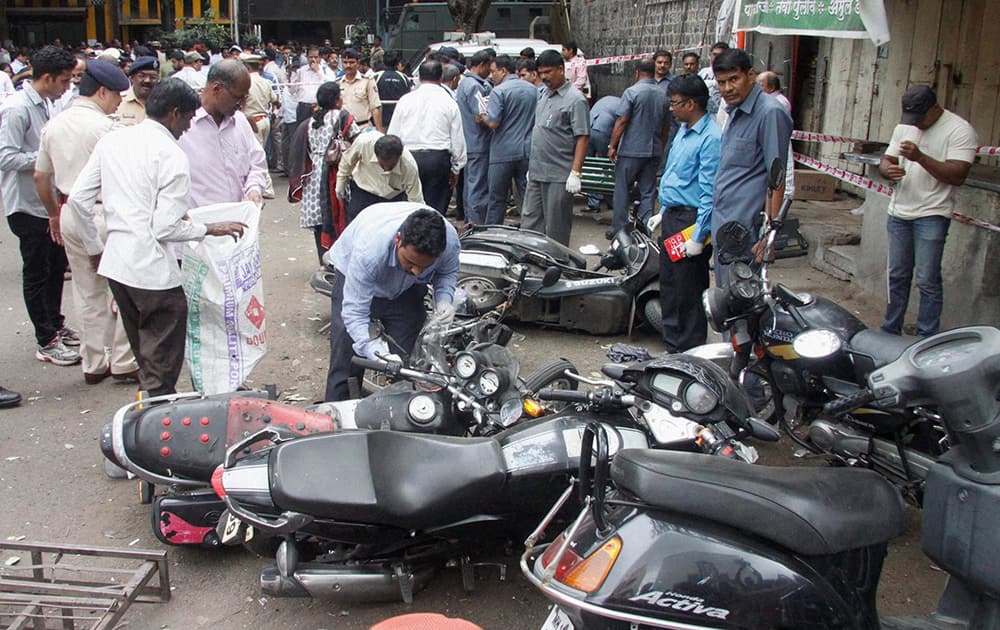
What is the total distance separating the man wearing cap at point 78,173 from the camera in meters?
5.40

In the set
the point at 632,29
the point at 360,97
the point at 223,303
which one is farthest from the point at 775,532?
the point at 632,29

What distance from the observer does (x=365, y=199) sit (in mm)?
7184

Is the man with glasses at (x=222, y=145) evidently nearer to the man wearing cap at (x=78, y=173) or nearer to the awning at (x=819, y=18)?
the man wearing cap at (x=78, y=173)

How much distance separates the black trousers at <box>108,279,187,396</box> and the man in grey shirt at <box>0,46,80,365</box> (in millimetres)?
1597

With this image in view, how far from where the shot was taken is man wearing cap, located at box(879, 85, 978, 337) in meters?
5.92

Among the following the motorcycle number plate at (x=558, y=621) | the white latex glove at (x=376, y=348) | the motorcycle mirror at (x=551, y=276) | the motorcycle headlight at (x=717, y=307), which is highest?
the motorcycle headlight at (x=717, y=307)

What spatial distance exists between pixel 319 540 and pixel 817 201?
27.5 ft

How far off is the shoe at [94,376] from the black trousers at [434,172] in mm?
3668

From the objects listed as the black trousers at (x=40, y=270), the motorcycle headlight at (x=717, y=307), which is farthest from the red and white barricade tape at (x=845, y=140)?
the black trousers at (x=40, y=270)

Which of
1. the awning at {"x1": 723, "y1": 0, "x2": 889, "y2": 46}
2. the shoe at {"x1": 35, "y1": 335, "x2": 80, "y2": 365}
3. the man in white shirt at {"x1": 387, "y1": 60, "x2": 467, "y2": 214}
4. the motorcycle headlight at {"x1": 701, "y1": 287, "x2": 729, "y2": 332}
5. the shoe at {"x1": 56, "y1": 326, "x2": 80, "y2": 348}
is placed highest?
the awning at {"x1": 723, "y1": 0, "x2": 889, "y2": 46}

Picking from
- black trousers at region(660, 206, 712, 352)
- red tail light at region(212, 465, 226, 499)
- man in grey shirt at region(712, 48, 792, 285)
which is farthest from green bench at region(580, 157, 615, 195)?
red tail light at region(212, 465, 226, 499)

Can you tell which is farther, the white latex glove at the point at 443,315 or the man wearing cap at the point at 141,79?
the man wearing cap at the point at 141,79

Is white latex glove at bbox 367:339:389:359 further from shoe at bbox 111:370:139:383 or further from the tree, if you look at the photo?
the tree

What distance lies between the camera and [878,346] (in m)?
4.21
